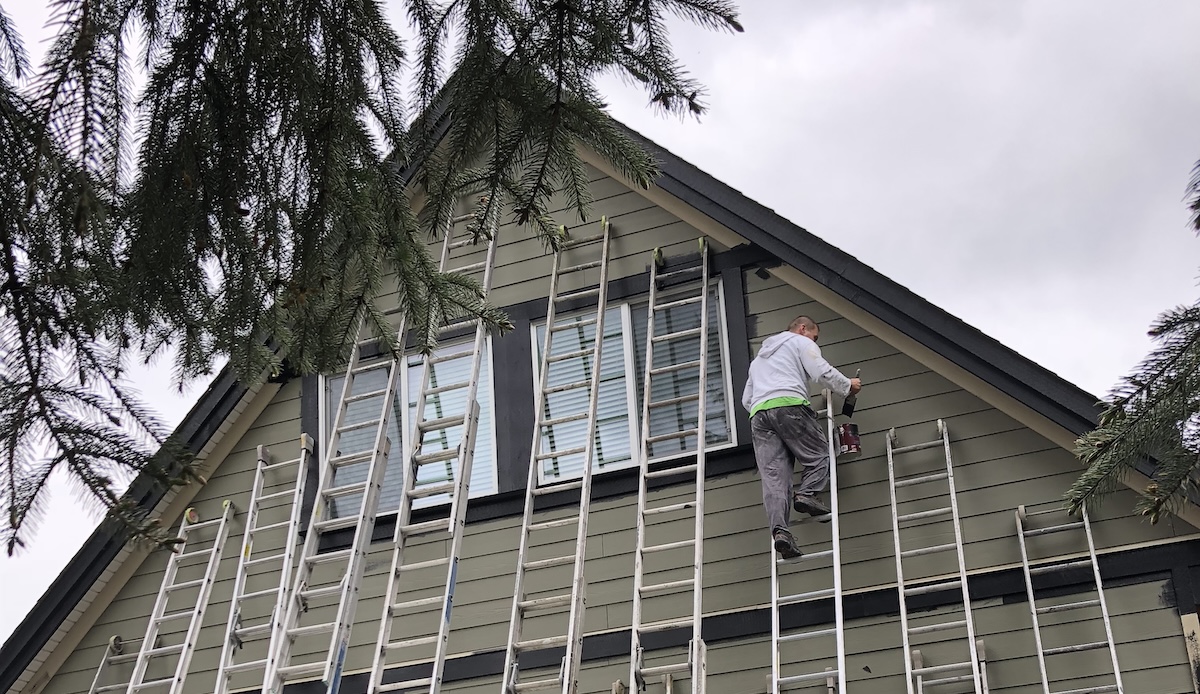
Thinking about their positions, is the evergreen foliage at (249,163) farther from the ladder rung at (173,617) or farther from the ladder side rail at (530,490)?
the ladder rung at (173,617)

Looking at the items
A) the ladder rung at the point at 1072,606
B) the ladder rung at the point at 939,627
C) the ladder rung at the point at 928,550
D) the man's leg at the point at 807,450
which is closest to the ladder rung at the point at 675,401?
the man's leg at the point at 807,450

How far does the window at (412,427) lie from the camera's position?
8102 mm

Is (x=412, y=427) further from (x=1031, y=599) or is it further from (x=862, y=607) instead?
(x=1031, y=599)

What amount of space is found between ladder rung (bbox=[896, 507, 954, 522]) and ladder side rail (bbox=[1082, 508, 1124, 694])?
0.67 meters

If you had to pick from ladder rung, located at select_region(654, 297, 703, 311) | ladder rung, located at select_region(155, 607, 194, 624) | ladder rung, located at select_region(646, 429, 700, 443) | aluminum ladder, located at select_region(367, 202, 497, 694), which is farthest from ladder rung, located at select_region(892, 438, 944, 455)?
ladder rung, located at select_region(155, 607, 194, 624)

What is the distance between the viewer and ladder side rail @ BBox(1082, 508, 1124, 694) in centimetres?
589

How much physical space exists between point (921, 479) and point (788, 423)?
77cm

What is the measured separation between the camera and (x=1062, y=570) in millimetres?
6316

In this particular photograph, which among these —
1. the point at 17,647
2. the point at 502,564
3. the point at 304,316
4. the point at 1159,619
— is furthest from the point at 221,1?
the point at 17,647

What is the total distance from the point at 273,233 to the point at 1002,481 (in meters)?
4.30

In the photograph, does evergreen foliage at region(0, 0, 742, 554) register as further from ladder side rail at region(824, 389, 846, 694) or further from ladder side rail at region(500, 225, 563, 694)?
ladder side rail at region(824, 389, 846, 694)

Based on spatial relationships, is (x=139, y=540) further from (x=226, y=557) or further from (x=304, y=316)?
(x=226, y=557)


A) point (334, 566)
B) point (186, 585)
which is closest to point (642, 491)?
point (334, 566)

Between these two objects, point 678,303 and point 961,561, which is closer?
point 961,561
